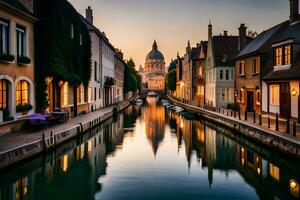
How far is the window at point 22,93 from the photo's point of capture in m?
22.5

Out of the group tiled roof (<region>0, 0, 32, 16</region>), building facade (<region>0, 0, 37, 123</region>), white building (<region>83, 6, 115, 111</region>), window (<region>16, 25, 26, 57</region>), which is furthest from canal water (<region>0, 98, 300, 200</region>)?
white building (<region>83, 6, 115, 111</region>)

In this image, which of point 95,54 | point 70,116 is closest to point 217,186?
point 70,116

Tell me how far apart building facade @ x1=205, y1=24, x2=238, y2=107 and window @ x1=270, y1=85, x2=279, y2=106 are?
52.3 ft

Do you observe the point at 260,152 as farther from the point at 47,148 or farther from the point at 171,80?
the point at 171,80

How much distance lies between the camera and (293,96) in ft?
88.3

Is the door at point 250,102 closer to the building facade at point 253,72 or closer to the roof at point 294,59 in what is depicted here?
the building facade at point 253,72

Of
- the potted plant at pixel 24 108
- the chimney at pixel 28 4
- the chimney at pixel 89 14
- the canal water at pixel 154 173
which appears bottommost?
the canal water at pixel 154 173

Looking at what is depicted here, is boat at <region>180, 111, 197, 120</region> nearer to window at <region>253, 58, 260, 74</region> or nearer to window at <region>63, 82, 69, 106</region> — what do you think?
window at <region>253, 58, 260, 74</region>

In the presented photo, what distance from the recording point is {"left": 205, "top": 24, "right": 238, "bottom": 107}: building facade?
4878 cm

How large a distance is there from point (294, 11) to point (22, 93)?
26.4 meters

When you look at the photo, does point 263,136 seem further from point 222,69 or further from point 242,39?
point 242,39

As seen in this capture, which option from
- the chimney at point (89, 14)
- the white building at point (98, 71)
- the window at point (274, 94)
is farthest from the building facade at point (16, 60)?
the chimney at point (89, 14)

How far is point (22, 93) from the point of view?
23.1 metres

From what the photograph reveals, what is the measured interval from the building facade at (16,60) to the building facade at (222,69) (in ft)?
97.7
